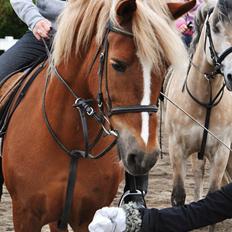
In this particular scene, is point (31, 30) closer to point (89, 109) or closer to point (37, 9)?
point (37, 9)

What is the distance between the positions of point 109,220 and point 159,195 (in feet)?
12.9

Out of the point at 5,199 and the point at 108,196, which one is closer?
the point at 108,196

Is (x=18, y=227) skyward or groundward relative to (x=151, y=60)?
groundward

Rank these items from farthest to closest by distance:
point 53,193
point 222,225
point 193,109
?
point 222,225, point 193,109, point 53,193

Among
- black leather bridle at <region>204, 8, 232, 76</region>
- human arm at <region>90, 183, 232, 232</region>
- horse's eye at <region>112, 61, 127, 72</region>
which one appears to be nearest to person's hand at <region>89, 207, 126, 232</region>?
human arm at <region>90, 183, 232, 232</region>

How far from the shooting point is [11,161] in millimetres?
3828

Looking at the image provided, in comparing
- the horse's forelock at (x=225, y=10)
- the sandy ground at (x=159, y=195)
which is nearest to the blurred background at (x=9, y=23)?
the sandy ground at (x=159, y=195)

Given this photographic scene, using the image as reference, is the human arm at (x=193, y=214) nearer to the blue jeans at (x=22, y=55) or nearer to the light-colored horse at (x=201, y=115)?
the blue jeans at (x=22, y=55)

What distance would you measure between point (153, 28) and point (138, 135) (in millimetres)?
523

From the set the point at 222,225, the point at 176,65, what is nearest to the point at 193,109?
the point at 222,225

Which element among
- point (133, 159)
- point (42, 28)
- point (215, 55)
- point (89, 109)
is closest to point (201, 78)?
point (215, 55)

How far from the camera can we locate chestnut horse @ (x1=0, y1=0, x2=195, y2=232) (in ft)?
10.3

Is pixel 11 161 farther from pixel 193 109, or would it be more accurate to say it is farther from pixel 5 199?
pixel 5 199

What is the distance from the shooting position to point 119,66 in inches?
126
